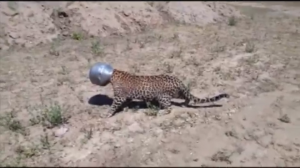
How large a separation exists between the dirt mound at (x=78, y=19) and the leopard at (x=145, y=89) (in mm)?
4259

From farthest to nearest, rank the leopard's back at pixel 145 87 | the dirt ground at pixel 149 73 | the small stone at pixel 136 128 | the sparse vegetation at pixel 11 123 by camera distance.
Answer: the leopard's back at pixel 145 87, the sparse vegetation at pixel 11 123, the small stone at pixel 136 128, the dirt ground at pixel 149 73

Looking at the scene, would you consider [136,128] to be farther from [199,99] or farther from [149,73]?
[149,73]

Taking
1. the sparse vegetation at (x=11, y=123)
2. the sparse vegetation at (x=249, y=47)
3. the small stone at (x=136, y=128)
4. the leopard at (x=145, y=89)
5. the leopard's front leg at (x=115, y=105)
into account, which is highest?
the leopard at (x=145, y=89)

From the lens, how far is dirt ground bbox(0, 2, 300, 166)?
18.8 feet

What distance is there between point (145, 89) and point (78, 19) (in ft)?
→ 16.5

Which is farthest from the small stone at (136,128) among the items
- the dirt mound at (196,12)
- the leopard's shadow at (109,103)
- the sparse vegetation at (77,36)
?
the dirt mound at (196,12)

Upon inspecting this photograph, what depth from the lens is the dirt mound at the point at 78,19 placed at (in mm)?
10414

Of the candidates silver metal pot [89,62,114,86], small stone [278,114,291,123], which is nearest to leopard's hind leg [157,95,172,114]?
silver metal pot [89,62,114,86]

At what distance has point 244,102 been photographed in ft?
23.0

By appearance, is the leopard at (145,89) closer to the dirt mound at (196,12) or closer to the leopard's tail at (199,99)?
the leopard's tail at (199,99)

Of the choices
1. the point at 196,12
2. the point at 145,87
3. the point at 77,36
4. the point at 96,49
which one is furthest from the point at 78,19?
the point at 145,87

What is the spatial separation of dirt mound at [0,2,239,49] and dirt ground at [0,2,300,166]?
26 millimetres

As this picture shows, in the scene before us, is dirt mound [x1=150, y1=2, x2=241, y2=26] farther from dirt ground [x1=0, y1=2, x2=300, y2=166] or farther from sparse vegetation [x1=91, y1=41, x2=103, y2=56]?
sparse vegetation [x1=91, y1=41, x2=103, y2=56]

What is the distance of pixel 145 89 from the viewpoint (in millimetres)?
6539
